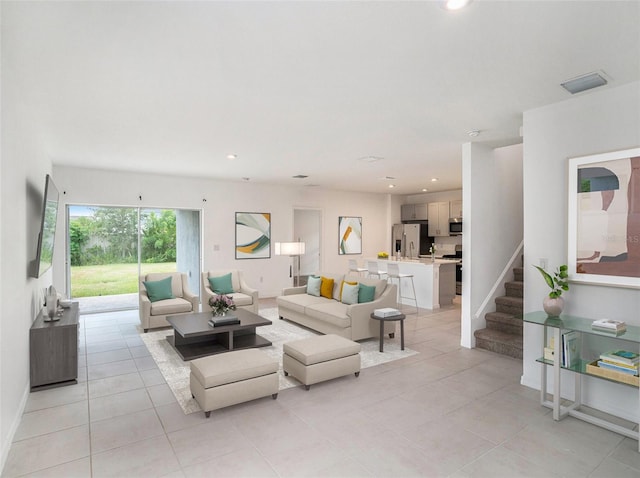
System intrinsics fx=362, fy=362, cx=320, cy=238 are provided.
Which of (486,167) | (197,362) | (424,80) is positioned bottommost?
(197,362)

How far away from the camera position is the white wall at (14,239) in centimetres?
254

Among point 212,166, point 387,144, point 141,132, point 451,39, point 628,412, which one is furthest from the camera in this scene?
point 212,166

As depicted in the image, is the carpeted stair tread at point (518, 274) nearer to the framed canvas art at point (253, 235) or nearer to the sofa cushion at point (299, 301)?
the sofa cushion at point (299, 301)

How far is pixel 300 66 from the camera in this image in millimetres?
2691

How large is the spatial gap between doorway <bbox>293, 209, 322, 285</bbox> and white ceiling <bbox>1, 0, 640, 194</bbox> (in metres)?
5.83

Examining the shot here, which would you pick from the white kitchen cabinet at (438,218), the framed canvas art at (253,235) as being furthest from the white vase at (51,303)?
the white kitchen cabinet at (438,218)

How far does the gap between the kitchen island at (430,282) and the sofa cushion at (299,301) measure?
7.43 feet

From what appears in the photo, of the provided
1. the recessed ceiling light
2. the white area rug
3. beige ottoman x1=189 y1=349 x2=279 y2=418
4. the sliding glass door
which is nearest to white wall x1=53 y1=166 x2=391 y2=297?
the sliding glass door

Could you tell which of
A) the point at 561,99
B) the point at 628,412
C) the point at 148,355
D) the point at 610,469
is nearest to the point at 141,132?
the point at 148,355

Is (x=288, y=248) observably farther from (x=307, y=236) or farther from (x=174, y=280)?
(x=307, y=236)

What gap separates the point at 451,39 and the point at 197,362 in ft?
10.6

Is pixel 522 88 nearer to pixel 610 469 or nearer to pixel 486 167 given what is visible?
pixel 486 167

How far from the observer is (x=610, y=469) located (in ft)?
7.80

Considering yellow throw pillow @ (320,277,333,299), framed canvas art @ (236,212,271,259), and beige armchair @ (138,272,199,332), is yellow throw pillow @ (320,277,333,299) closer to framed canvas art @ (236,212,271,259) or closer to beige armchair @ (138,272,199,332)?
beige armchair @ (138,272,199,332)
